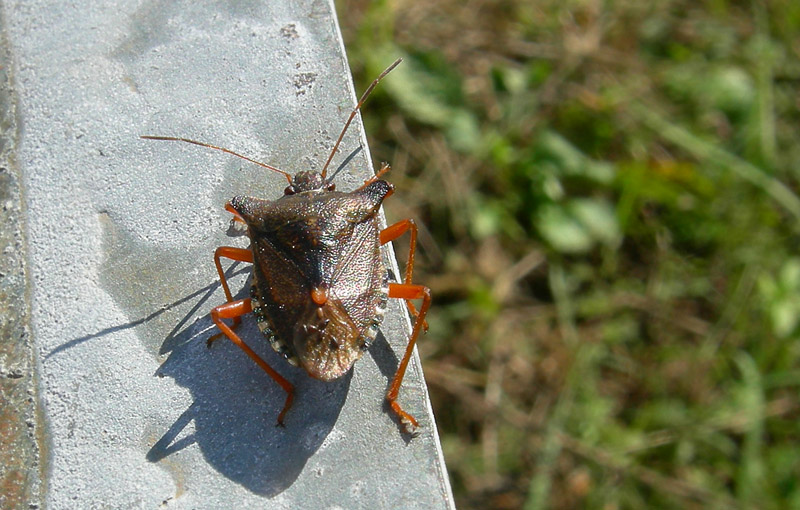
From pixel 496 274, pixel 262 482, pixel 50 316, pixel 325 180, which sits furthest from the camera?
pixel 496 274

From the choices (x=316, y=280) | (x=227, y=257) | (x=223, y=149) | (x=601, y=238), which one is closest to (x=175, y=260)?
(x=227, y=257)

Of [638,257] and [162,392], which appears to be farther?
[638,257]

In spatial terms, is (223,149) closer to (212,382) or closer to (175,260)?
(175,260)

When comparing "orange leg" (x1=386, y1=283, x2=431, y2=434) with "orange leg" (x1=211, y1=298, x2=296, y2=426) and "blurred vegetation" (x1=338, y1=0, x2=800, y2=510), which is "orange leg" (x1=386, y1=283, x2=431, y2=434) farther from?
"blurred vegetation" (x1=338, y1=0, x2=800, y2=510)

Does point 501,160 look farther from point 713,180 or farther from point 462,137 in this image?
point 713,180

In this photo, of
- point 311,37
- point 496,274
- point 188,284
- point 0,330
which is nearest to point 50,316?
point 0,330

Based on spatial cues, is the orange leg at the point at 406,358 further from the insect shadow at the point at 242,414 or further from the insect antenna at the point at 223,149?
the insect antenna at the point at 223,149

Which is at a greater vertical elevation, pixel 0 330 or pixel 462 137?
pixel 0 330
